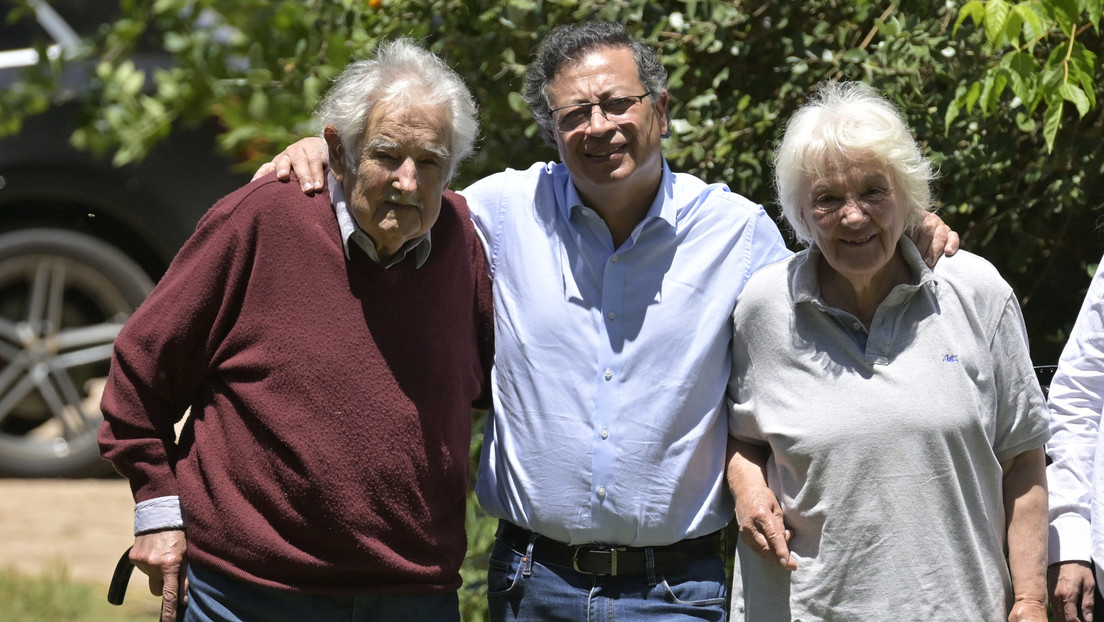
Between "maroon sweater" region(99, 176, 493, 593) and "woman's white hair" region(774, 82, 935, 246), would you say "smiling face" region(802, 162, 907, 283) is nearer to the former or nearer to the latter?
"woman's white hair" region(774, 82, 935, 246)

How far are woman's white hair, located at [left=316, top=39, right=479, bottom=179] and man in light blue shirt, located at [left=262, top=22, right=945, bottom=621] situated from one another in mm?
143

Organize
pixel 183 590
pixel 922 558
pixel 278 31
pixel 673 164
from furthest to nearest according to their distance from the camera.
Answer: pixel 278 31, pixel 673 164, pixel 183 590, pixel 922 558

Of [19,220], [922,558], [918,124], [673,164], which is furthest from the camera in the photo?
[19,220]

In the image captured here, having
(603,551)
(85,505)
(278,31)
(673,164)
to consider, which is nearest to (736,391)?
(603,551)

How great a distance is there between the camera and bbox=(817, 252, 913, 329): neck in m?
2.64

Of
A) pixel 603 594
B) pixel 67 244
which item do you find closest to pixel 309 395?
pixel 603 594

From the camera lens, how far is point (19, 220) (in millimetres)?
5719

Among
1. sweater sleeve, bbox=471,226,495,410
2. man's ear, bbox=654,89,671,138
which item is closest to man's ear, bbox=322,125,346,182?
sweater sleeve, bbox=471,226,495,410

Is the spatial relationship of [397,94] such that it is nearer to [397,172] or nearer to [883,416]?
[397,172]

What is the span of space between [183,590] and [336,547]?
348 millimetres

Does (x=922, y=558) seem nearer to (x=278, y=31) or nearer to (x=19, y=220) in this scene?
(x=278, y=31)

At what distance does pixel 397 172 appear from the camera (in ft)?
8.63

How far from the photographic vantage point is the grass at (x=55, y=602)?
4.87 meters

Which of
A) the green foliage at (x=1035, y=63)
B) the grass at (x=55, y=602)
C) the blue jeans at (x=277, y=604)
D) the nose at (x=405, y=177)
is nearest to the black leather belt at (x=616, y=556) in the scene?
the blue jeans at (x=277, y=604)
